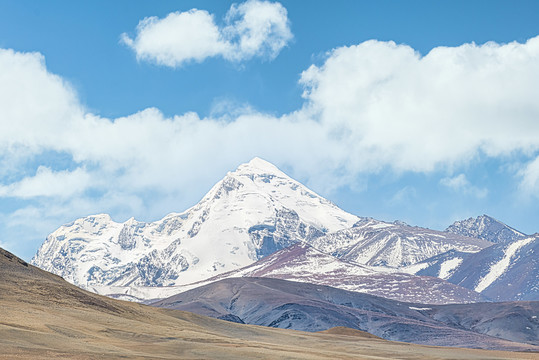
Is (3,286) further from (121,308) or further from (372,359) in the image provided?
(372,359)

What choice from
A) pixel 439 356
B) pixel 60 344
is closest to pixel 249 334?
pixel 439 356

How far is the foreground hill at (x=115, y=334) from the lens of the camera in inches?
3853

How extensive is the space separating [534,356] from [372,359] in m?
42.4

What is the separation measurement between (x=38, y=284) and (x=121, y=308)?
1800cm

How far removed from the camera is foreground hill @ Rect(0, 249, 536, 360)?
321 ft

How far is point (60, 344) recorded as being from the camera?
323 feet

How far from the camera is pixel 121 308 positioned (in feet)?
535

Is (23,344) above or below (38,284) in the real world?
below

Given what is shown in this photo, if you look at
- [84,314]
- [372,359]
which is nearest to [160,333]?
[84,314]

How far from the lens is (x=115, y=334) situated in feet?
395

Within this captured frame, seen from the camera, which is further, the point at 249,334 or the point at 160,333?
the point at 249,334

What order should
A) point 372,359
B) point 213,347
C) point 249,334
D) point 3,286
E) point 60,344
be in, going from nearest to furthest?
point 60,344 → point 213,347 → point 372,359 → point 3,286 → point 249,334

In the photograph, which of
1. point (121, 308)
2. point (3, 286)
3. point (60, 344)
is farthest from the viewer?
point (121, 308)

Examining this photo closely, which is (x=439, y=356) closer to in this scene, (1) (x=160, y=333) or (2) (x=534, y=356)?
(2) (x=534, y=356)
